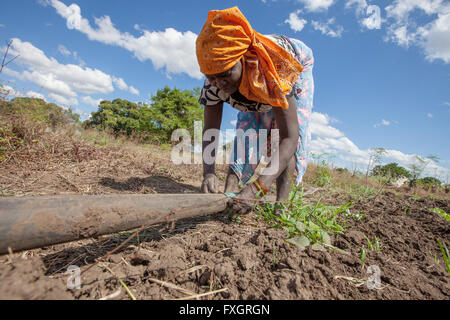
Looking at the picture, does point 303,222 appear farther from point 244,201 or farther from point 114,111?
point 114,111

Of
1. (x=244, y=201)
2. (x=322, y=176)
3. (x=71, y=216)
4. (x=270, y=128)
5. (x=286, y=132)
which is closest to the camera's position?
(x=71, y=216)

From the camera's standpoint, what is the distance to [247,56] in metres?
1.76

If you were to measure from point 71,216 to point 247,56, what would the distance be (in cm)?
159

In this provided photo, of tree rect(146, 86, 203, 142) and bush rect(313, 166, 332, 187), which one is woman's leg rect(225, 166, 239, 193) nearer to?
bush rect(313, 166, 332, 187)

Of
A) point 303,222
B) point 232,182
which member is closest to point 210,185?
point 232,182

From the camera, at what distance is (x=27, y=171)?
2689 millimetres

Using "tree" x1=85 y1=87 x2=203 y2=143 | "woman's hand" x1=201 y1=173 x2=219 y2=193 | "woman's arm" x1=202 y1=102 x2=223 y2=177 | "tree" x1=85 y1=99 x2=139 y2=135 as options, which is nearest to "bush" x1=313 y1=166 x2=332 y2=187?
"woman's arm" x1=202 y1=102 x2=223 y2=177

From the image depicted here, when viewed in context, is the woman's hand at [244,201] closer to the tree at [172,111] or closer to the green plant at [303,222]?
the green plant at [303,222]

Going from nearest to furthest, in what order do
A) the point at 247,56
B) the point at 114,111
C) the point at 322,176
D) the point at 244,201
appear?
1. the point at 244,201
2. the point at 247,56
3. the point at 322,176
4. the point at 114,111

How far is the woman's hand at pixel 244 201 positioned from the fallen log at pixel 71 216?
396mm

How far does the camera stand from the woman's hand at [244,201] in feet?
4.91

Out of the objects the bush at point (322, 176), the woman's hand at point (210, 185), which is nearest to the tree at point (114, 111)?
the bush at point (322, 176)
